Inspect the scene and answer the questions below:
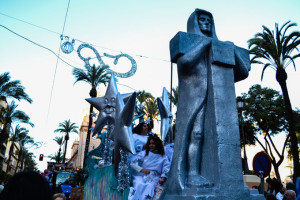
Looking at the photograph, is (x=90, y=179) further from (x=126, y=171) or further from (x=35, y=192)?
(x=35, y=192)

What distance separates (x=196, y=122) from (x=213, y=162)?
60 cm

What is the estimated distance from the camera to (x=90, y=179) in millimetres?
5172

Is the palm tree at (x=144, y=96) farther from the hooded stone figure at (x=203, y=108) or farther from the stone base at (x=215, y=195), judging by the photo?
the stone base at (x=215, y=195)

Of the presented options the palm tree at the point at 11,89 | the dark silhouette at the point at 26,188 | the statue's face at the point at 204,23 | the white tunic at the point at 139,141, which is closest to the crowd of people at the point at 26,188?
the dark silhouette at the point at 26,188

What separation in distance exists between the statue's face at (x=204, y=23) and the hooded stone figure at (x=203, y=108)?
0.35ft

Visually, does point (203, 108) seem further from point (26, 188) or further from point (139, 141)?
point (26, 188)

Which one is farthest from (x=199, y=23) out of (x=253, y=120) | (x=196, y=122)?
(x=253, y=120)

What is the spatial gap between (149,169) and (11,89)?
837 inches

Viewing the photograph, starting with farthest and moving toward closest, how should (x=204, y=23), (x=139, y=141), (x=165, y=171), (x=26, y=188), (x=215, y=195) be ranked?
1. (x=139, y=141)
2. (x=204, y=23)
3. (x=165, y=171)
4. (x=215, y=195)
5. (x=26, y=188)

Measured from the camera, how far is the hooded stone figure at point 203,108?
3297 millimetres

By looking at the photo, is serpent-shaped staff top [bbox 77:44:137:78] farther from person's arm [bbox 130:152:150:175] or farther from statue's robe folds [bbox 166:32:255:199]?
statue's robe folds [bbox 166:32:255:199]

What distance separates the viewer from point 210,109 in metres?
3.57

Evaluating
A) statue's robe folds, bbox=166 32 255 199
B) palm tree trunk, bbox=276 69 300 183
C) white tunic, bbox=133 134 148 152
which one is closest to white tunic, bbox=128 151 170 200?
statue's robe folds, bbox=166 32 255 199

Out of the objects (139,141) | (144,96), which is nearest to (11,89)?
(144,96)
